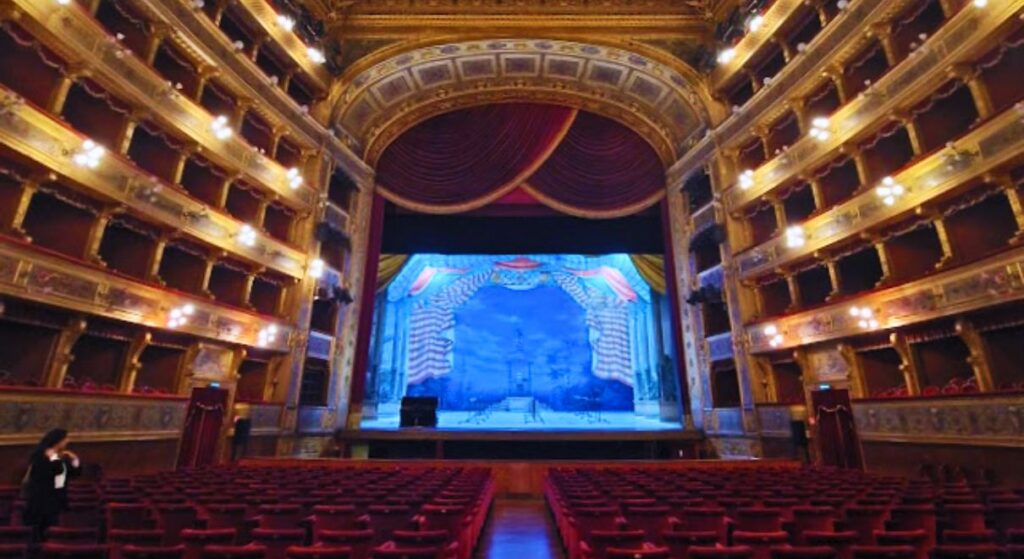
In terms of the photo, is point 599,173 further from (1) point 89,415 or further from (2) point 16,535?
(2) point 16,535

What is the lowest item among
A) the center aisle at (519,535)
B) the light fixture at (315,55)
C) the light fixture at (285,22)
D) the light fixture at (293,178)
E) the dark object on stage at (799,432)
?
the center aisle at (519,535)

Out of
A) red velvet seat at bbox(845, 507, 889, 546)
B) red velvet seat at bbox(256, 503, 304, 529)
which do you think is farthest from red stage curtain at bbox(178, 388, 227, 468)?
red velvet seat at bbox(845, 507, 889, 546)

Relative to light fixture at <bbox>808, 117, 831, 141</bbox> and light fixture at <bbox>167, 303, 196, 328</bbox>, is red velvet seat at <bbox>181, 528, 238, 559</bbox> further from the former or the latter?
light fixture at <bbox>808, 117, 831, 141</bbox>

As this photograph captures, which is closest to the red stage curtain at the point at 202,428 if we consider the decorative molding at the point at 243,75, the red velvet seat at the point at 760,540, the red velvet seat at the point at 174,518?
the decorative molding at the point at 243,75

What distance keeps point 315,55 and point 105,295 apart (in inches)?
329

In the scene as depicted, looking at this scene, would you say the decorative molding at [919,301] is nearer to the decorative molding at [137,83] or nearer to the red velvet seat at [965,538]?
the red velvet seat at [965,538]

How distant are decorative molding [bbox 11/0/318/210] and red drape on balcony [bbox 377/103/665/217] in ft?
15.5

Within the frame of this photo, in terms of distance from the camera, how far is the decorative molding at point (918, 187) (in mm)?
7766

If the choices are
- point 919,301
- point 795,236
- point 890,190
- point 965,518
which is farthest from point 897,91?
point 965,518

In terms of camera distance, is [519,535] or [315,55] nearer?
[519,535]

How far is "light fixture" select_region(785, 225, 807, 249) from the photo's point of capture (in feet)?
37.8

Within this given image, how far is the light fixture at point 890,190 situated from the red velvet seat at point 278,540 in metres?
11.2

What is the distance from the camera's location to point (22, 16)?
7.85 meters

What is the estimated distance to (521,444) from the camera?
49.3ft
